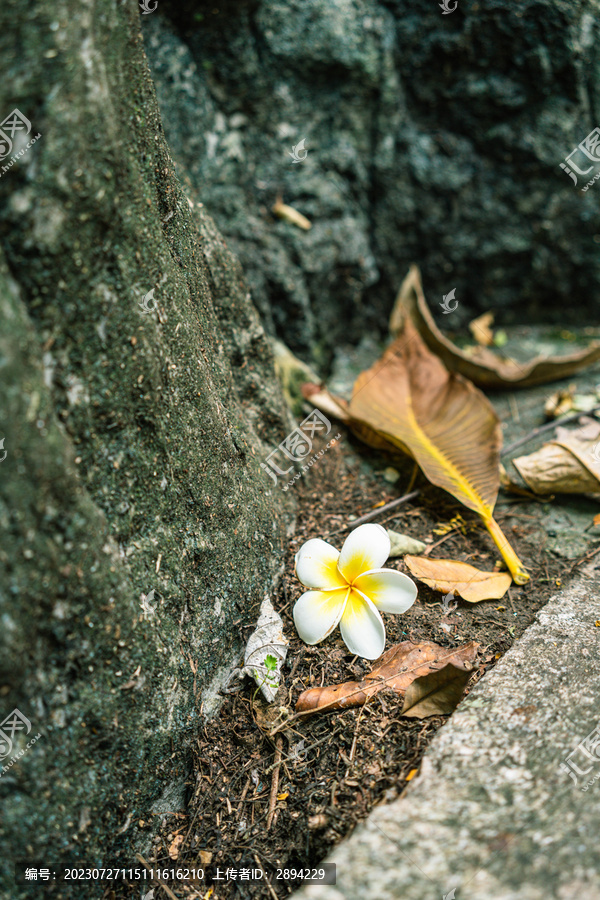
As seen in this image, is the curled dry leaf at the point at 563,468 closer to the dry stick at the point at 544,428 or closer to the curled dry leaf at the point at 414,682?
the dry stick at the point at 544,428

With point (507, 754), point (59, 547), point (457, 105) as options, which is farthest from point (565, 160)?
point (59, 547)

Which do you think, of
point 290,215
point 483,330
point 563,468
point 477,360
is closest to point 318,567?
point 563,468

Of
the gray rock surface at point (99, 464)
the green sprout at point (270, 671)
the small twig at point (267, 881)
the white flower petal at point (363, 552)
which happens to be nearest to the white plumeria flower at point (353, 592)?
the white flower petal at point (363, 552)

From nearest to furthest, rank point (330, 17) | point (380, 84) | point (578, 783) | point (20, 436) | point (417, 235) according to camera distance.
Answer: point (20, 436), point (578, 783), point (330, 17), point (380, 84), point (417, 235)

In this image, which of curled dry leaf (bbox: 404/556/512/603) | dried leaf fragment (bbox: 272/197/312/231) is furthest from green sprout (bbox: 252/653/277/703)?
dried leaf fragment (bbox: 272/197/312/231)

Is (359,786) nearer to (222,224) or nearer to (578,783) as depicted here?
(578,783)

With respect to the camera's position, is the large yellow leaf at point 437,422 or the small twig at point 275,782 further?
the large yellow leaf at point 437,422
